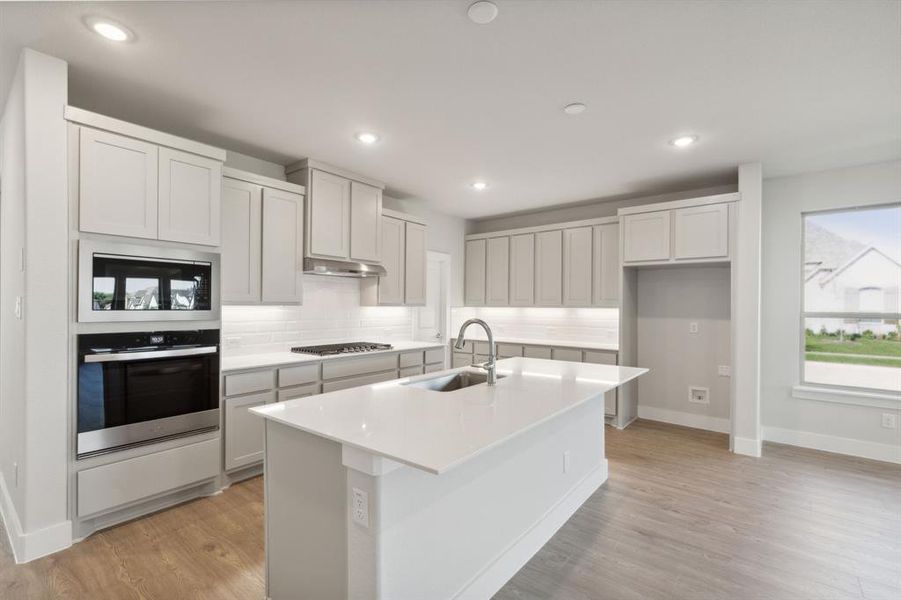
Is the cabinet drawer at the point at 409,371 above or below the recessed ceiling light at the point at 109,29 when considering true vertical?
below

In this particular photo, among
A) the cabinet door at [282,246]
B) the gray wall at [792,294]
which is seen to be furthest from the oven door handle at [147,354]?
the gray wall at [792,294]

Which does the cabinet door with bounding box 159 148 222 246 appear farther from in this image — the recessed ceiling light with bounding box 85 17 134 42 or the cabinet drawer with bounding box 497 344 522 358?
the cabinet drawer with bounding box 497 344 522 358

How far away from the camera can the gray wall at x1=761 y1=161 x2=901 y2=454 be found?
3.97m

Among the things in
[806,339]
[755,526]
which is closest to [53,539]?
[755,526]

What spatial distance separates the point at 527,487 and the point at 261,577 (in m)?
1.41

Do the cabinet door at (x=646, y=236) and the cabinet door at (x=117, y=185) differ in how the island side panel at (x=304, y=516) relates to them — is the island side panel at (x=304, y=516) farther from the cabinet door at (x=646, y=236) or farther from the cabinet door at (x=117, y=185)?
the cabinet door at (x=646, y=236)

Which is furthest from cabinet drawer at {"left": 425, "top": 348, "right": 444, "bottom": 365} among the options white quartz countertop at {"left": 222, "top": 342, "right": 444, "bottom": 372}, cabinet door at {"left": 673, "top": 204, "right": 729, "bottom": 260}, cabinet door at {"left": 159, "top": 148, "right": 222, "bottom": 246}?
cabinet door at {"left": 673, "top": 204, "right": 729, "bottom": 260}

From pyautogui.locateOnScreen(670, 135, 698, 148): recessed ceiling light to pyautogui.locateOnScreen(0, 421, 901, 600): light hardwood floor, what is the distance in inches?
104

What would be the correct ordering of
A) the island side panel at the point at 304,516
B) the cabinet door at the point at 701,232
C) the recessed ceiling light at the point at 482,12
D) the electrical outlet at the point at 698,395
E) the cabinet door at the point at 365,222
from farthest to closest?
the electrical outlet at the point at 698,395, the cabinet door at the point at 365,222, the cabinet door at the point at 701,232, the recessed ceiling light at the point at 482,12, the island side panel at the point at 304,516

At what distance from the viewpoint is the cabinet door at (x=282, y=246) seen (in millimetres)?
3627

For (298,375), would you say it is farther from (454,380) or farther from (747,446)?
(747,446)

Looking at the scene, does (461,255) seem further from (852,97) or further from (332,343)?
(852,97)

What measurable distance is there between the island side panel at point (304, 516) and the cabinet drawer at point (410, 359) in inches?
104

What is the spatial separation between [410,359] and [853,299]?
4.30 meters
